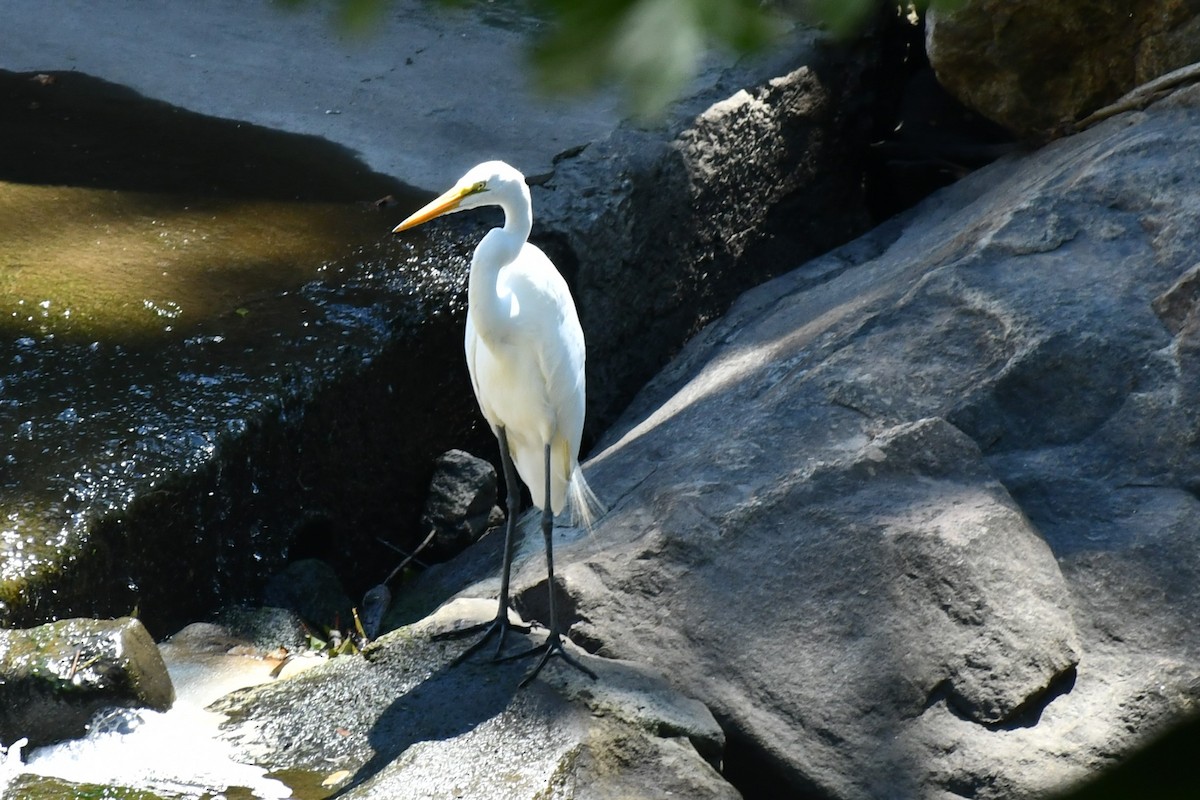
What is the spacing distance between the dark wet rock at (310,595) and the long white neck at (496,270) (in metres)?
1.34

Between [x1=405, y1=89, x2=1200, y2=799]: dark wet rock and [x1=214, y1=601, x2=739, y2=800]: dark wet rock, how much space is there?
23 cm

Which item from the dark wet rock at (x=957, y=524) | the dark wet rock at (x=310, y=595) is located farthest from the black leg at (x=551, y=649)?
the dark wet rock at (x=310, y=595)

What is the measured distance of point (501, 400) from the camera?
3.43 m

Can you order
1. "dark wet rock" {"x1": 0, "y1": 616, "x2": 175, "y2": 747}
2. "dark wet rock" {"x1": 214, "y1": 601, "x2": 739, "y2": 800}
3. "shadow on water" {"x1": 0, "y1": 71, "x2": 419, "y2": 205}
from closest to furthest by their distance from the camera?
"dark wet rock" {"x1": 214, "y1": 601, "x2": 739, "y2": 800} → "dark wet rock" {"x1": 0, "y1": 616, "x2": 175, "y2": 747} → "shadow on water" {"x1": 0, "y1": 71, "x2": 419, "y2": 205}

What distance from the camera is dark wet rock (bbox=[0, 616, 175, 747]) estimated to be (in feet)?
9.89

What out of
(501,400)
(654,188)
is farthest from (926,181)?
(501,400)

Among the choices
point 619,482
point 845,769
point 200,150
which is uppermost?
point 200,150

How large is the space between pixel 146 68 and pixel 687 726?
205 inches

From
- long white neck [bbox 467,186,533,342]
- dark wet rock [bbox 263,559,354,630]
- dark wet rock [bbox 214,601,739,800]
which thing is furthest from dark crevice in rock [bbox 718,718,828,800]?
dark wet rock [bbox 263,559,354,630]

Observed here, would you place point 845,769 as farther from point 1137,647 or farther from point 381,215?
point 381,215

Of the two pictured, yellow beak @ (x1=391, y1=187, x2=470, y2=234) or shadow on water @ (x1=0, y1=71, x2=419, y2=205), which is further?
shadow on water @ (x1=0, y1=71, x2=419, y2=205)

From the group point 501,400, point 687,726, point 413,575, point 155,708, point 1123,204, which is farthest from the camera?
point 413,575

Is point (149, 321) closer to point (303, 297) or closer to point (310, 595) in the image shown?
point (303, 297)

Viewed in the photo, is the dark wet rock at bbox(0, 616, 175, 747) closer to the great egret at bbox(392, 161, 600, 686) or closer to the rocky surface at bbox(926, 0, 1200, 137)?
the great egret at bbox(392, 161, 600, 686)
